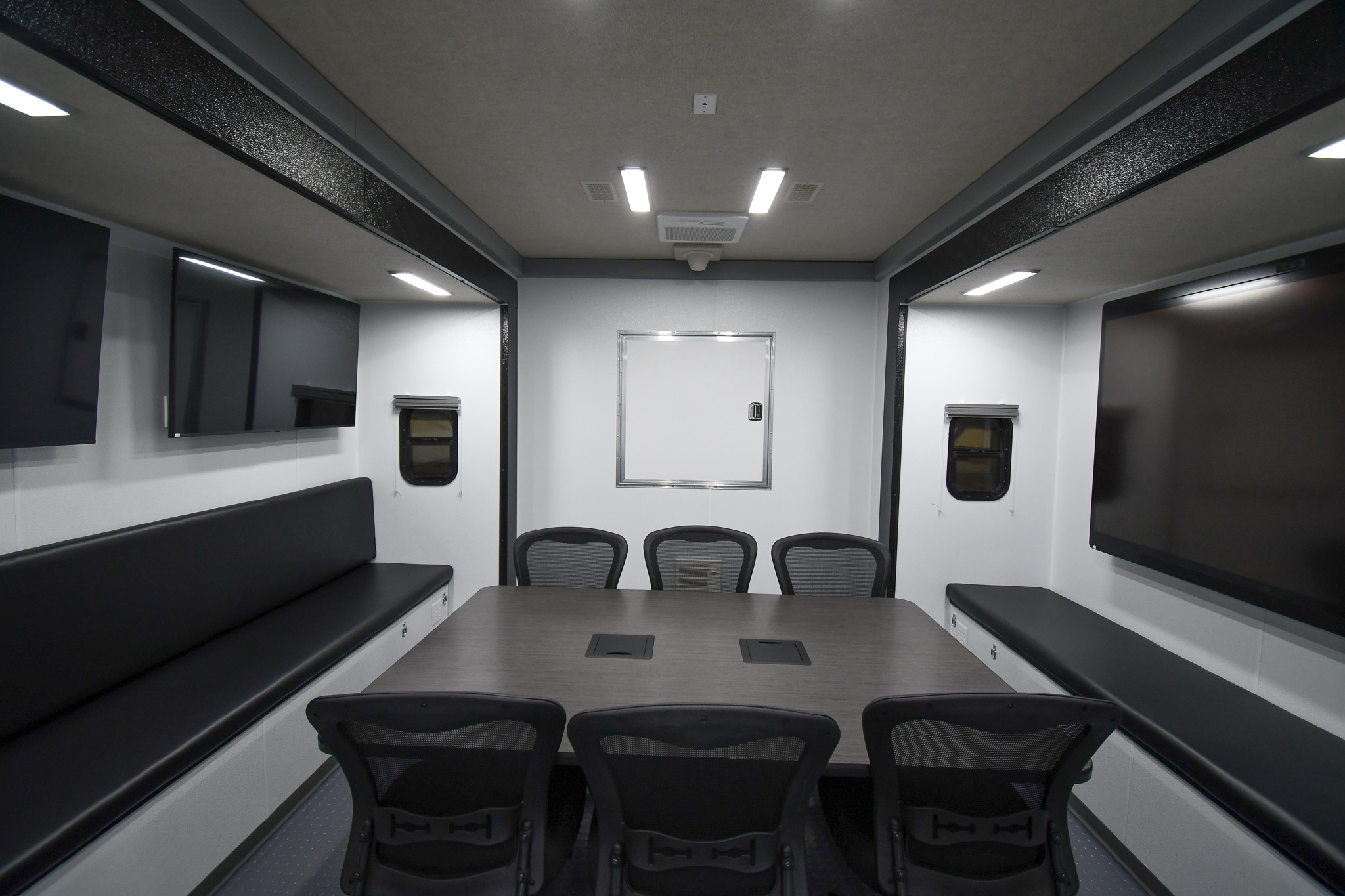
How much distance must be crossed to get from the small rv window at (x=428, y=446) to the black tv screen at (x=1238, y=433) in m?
4.17

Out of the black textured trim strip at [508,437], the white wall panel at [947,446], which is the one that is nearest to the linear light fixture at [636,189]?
the black textured trim strip at [508,437]

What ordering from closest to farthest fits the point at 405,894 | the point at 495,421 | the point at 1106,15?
the point at 405,894 → the point at 1106,15 → the point at 495,421

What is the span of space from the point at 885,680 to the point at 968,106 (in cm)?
198

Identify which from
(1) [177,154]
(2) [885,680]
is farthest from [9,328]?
(2) [885,680]

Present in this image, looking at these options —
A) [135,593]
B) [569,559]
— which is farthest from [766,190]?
[135,593]

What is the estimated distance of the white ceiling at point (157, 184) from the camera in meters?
1.40

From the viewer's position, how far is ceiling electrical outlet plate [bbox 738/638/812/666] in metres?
2.00

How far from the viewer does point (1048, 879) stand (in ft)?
4.86

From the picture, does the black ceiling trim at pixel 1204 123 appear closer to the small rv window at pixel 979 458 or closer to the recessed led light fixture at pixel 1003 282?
the recessed led light fixture at pixel 1003 282

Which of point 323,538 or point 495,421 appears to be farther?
Result: point 495,421

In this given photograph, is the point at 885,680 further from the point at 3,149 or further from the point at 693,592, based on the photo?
the point at 3,149

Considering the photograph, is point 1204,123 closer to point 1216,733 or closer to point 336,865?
point 1216,733

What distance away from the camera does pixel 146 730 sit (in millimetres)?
1880

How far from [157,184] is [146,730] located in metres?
1.80
